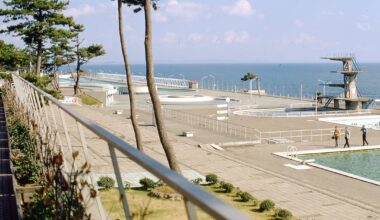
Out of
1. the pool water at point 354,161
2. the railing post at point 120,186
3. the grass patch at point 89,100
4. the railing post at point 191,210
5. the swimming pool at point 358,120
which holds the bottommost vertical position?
the pool water at point 354,161

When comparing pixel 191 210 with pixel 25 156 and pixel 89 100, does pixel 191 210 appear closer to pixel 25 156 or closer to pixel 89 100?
pixel 25 156

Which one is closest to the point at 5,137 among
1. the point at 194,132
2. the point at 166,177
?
the point at 166,177

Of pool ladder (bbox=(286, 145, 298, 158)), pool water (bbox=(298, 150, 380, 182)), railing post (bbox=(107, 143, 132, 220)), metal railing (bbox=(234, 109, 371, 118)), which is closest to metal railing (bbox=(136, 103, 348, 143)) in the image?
pool ladder (bbox=(286, 145, 298, 158))

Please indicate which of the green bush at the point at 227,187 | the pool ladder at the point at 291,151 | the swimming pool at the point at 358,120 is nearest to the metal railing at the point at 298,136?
the pool ladder at the point at 291,151

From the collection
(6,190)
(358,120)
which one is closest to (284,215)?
(6,190)

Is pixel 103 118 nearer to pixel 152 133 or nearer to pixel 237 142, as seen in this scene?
pixel 152 133

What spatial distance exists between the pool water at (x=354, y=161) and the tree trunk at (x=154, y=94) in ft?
37.1

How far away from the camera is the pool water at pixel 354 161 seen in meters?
25.4

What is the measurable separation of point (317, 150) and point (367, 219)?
14.2 metres

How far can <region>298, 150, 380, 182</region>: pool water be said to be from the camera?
25.4m

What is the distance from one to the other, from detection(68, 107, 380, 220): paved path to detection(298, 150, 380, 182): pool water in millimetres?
3000

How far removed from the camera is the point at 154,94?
59.0ft

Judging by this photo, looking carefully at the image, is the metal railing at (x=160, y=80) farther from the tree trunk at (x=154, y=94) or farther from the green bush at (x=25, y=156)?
the green bush at (x=25, y=156)

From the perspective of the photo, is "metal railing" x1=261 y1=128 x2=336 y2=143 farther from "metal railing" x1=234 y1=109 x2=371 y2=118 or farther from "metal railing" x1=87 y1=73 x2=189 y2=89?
"metal railing" x1=87 y1=73 x2=189 y2=89
